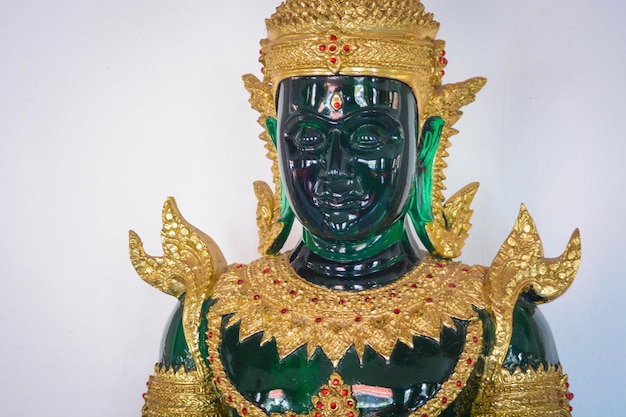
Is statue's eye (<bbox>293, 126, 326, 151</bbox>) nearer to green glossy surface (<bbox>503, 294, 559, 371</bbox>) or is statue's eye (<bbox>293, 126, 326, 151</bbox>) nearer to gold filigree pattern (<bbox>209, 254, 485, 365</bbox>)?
gold filigree pattern (<bbox>209, 254, 485, 365</bbox>)

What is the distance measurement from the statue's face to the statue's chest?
19 centimetres

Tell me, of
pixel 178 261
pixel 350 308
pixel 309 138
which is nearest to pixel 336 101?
pixel 309 138

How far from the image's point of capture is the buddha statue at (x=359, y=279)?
10.1ft

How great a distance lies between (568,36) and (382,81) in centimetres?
111

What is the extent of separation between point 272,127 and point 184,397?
2.40 feet

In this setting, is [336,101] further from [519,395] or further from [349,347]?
[519,395]

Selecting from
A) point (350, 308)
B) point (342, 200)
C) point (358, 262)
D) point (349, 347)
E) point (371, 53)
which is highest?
point (371, 53)

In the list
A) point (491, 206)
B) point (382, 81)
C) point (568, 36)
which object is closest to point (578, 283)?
point (491, 206)

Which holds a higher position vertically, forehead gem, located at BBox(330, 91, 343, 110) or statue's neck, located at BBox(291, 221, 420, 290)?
forehead gem, located at BBox(330, 91, 343, 110)

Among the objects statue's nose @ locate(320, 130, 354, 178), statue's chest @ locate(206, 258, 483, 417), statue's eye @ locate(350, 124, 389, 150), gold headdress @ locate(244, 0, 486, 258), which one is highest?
gold headdress @ locate(244, 0, 486, 258)

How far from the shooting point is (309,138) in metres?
3.10

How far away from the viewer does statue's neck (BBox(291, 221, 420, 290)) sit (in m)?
3.24

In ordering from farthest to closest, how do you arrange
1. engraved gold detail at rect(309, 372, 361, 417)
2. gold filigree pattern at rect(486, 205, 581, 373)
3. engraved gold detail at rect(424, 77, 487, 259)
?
engraved gold detail at rect(424, 77, 487, 259), gold filigree pattern at rect(486, 205, 581, 373), engraved gold detail at rect(309, 372, 361, 417)

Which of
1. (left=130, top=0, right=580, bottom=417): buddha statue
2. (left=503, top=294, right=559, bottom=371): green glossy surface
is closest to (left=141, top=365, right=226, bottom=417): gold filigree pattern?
(left=130, top=0, right=580, bottom=417): buddha statue
